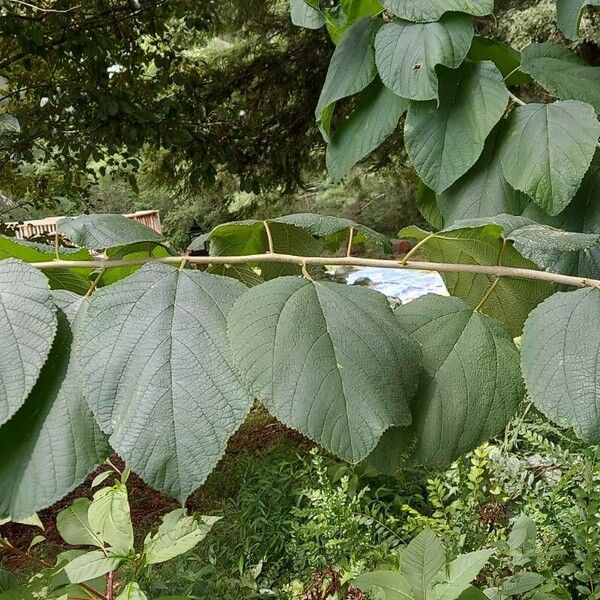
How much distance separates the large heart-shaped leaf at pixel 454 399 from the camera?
353 millimetres

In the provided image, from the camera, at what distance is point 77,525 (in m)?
1.17

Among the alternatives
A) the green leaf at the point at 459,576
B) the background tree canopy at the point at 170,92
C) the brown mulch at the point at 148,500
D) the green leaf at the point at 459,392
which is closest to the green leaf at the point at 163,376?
the green leaf at the point at 459,392

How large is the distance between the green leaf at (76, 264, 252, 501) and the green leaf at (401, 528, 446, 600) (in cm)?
91

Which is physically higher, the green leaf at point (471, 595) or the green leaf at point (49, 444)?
the green leaf at point (49, 444)

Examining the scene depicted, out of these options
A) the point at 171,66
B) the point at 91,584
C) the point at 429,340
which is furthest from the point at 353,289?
the point at 171,66

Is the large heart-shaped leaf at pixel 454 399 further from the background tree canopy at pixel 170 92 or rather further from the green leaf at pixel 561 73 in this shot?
the background tree canopy at pixel 170 92

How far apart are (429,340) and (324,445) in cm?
11

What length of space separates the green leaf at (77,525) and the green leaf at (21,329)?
3.05 ft

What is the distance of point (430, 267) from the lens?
1.28 feet

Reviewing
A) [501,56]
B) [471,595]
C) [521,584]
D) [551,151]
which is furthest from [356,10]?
[521,584]

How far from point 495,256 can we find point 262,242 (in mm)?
171

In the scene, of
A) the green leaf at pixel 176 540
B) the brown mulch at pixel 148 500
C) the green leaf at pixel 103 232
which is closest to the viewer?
the green leaf at pixel 103 232

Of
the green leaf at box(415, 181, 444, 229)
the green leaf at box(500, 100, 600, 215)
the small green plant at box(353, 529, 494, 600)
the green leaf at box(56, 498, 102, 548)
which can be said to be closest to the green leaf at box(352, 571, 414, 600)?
the small green plant at box(353, 529, 494, 600)

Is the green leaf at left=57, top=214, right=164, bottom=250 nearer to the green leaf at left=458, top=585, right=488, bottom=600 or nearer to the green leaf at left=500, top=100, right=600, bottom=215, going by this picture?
the green leaf at left=500, top=100, right=600, bottom=215
